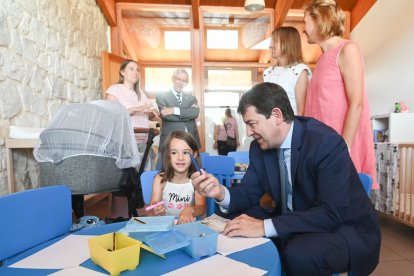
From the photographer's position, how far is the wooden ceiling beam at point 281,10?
194 inches

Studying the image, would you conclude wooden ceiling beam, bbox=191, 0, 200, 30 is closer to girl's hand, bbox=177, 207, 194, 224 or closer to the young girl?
the young girl

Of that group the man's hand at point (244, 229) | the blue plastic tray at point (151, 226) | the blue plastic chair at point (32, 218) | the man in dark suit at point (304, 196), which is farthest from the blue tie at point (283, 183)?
the blue plastic chair at point (32, 218)

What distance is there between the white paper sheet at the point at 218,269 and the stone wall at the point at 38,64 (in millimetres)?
2031

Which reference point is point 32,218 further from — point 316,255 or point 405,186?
point 405,186

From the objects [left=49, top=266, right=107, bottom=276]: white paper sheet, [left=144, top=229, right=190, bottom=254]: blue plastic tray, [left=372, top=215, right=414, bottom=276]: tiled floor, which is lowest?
[left=372, top=215, right=414, bottom=276]: tiled floor

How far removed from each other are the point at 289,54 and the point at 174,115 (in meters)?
1.53

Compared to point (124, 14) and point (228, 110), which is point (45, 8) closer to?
point (124, 14)

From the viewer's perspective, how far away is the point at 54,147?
1918mm

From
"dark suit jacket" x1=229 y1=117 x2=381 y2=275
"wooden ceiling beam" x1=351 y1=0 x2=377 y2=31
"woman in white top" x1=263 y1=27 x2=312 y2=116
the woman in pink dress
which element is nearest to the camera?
"dark suit jacket" x1=229 y1=117 x2=381 y2=275

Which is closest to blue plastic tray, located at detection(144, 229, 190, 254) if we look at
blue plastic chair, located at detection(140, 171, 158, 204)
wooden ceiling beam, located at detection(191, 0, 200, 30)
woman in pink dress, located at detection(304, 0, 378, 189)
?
blue plastic chair, located at detection(140, 171, 158, 204)

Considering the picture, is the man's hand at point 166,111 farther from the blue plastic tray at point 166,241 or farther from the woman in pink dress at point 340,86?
the blue plastic tray at point 166,241

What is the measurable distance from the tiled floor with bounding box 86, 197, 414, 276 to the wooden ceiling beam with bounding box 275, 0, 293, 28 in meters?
3.52

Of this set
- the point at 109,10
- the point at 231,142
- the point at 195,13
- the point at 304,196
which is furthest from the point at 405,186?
the point at 109,10

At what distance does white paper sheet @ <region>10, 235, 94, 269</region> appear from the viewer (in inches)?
27.9
